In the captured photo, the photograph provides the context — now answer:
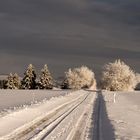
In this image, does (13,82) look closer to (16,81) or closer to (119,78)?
(16,81)

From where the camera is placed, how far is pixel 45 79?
342ft

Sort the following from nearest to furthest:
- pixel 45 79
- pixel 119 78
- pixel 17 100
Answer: pixel 17 100, pixel 45 79, pixel 119 78

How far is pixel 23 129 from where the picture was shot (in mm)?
17438

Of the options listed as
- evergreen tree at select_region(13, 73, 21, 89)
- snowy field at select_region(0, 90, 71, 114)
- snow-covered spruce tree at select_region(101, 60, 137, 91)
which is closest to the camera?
snowy field at select_region(0, 90, 71, 114)

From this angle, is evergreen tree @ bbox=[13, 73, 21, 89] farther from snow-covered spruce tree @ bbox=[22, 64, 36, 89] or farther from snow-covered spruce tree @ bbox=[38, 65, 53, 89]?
snow-covered spruce tree @ bbox=[38, 65, 53, 89]

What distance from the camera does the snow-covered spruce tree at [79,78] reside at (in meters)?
152

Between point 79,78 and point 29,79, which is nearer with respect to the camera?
point 29,79

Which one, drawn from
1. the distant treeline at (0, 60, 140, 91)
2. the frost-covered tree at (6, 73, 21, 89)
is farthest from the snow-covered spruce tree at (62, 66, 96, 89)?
the frost-covered tree at (6, 73, 21, 89)

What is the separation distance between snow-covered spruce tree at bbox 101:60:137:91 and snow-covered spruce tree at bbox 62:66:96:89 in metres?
13.9

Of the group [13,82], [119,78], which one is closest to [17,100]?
[13,82]

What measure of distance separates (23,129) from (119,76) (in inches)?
4812

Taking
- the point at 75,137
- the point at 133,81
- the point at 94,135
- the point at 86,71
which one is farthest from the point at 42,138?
the point at 86,71

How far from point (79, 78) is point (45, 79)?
55.9m

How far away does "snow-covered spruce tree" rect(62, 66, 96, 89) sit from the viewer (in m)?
152
